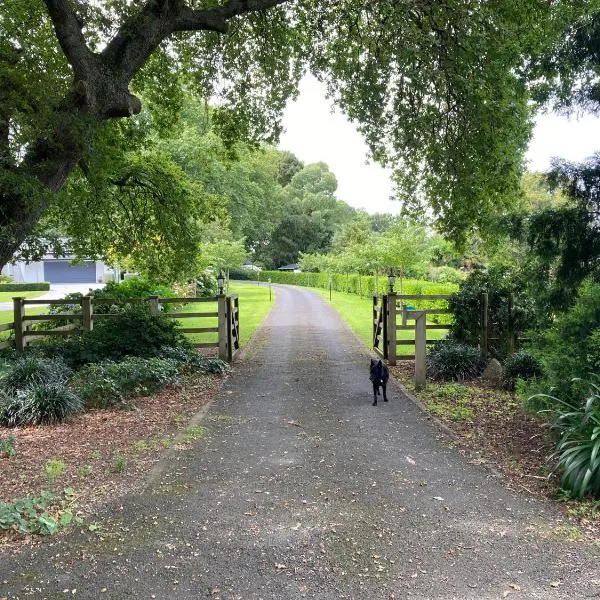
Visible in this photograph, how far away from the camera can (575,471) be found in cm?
454

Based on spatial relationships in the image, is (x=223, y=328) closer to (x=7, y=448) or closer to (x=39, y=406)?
(x=39, y=406)

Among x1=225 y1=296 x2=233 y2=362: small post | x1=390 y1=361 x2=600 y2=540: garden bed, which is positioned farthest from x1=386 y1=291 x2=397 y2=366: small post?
x1=225 y1=296 x2=233 y2=362: small post

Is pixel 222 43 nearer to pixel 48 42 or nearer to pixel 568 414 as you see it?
pixel 48 42

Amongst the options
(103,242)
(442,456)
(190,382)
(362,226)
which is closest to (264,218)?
(362,226)

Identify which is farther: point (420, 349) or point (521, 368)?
point (521, 368)

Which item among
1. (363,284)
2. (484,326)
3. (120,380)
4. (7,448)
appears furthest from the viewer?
(363,284)

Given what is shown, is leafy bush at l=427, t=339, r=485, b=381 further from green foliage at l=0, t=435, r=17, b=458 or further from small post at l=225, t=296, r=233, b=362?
green foliage at l=0, t=435, r=17, b=458

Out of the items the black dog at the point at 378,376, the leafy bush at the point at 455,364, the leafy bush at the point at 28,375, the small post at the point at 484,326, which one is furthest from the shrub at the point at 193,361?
the small post at the point at 484,326

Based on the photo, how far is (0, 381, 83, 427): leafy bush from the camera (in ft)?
22.8

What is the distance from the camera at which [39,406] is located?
23.2 feet

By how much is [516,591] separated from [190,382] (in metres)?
7.20

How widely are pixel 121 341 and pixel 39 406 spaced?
3.25 meters

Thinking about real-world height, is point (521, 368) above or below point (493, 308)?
below

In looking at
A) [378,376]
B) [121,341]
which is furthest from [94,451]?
[121,341]
